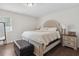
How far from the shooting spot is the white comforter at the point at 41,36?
1576mm

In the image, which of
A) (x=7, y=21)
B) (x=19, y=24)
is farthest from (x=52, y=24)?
(x=7, y=21)

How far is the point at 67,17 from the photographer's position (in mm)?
1609

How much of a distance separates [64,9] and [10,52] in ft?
4.23

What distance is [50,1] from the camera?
1.23 metres

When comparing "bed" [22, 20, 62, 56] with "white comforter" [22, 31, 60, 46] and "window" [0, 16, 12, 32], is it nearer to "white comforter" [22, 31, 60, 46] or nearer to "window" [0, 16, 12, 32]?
"white comforter" [22, 31, 60, 46]

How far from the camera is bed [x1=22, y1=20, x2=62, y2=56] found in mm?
1591

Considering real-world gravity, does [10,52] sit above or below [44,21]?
below

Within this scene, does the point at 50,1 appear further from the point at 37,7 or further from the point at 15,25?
the point at 15,25

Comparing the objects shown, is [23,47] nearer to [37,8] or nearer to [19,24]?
[19,24]

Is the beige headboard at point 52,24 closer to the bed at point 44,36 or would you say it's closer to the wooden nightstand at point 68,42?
the bed at point 44,36

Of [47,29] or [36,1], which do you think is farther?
[47,29]

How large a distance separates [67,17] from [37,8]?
627 millimetres

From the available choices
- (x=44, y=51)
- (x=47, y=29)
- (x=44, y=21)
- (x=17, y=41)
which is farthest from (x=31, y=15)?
(x=44, y=51)

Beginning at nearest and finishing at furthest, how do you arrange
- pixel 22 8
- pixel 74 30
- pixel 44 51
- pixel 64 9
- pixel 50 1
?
pixel 50 1 < pixel 22 8 < pixel 64 9 < pixel 44 51 < pixel 74 30
